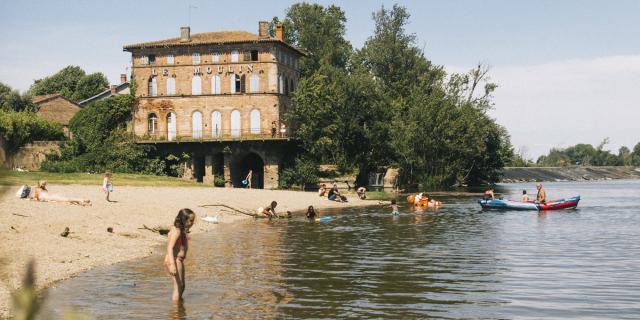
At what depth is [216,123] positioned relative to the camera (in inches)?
2982

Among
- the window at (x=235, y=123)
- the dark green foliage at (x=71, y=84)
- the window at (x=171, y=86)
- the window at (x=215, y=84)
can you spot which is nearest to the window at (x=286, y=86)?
the window at (x=235, y=123)

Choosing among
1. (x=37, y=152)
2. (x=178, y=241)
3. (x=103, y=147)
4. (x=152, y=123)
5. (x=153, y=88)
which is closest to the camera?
(x=178, y=241)

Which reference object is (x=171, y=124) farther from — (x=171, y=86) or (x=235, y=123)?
(x=235, y=123)

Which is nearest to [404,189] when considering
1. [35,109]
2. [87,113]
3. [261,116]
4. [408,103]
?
[408,103]

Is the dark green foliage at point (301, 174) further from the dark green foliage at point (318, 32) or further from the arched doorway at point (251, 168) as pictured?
the dark green foliage at point (318, 32)

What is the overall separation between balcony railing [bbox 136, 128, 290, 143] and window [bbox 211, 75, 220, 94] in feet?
14.2

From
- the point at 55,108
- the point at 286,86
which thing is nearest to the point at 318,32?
the point at 286,86

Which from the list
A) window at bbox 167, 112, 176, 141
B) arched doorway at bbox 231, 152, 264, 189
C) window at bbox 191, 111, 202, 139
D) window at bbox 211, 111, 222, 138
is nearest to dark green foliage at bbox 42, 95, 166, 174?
window at bbox 167, 112, 176, 141

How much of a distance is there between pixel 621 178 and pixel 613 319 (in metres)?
179

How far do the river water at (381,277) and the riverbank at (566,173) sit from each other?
106 m

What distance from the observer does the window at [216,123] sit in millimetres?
75625

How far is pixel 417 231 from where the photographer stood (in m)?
33.0

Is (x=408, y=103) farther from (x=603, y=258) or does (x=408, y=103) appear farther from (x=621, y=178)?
(x=621, y=178)

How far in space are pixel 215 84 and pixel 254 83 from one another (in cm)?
430
